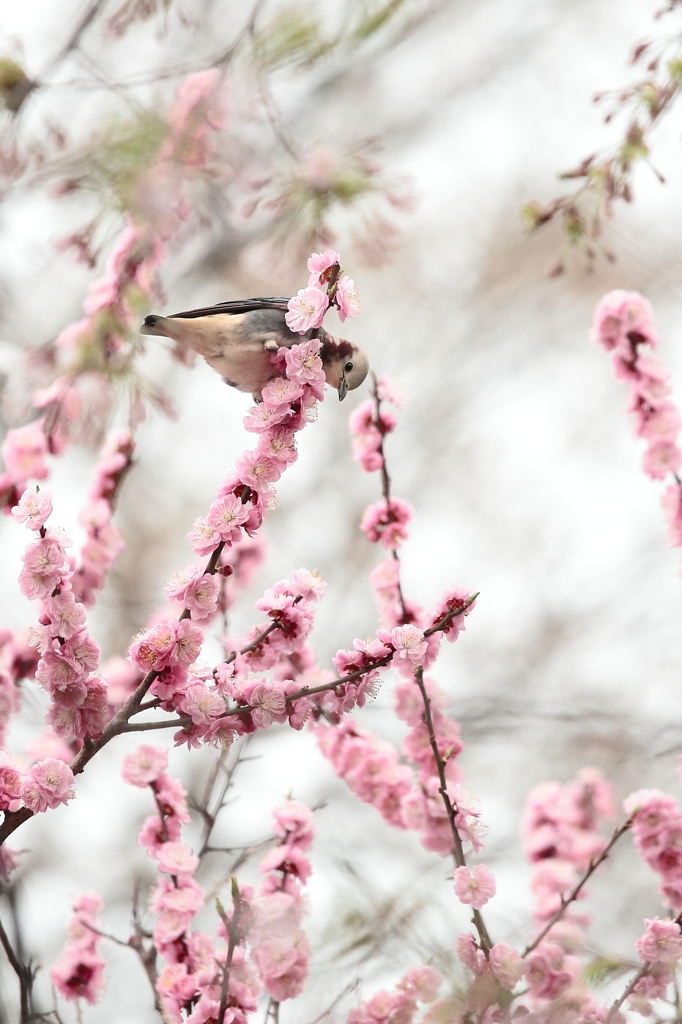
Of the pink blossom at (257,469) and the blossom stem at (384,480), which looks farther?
the blossom stem at (384,480)

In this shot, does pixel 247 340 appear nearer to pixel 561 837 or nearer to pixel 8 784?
pixel 8 784

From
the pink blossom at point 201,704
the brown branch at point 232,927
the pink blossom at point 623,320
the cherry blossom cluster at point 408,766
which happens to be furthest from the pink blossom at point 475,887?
the pink blossom at point 623,320

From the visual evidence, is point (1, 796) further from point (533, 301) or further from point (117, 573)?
point (533, 301)

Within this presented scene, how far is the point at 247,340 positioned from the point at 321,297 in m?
0.32

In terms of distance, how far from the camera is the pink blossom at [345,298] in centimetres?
138

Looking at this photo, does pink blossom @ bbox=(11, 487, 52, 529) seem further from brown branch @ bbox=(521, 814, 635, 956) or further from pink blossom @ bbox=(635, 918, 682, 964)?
pink blossom @ bbox=(635, 918, 682, 964)

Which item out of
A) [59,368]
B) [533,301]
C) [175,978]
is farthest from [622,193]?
[533,301]

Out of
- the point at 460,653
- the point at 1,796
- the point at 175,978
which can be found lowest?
the point at 175,978

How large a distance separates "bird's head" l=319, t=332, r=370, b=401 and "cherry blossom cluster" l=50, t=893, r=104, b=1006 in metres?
1.24

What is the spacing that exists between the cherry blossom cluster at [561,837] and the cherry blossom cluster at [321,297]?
164cm

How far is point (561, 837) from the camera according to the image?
2654mm

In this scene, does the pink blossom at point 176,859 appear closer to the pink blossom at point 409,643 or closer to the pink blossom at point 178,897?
the pink blossom at point 178,897

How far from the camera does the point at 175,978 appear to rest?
1748mm

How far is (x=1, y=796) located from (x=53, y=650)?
224 millimetres
